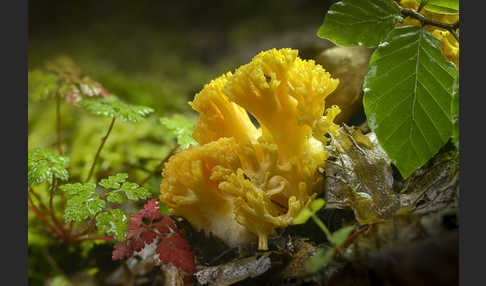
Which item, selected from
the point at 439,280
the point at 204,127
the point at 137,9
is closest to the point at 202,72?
the point at 137,9

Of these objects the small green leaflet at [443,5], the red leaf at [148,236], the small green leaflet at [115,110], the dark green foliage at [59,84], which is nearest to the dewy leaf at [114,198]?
the red leaf at [148,236]

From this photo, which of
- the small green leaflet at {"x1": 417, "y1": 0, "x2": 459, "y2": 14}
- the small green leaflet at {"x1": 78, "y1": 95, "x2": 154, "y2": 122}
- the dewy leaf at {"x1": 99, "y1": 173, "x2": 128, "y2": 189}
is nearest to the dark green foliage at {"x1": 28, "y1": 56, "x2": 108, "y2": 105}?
the small green leaflet at {"x1": 78, "y1": 95, "x2": 154, "y2": 122}

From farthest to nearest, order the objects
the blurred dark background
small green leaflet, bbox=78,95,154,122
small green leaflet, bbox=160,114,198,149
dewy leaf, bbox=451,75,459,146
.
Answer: the blurred dark background < small green leaflet, bbox=160,114,198,149 < small green leaflet, bbox=78,95,154,122 < dewy leaf, bbox=451,75,459,146

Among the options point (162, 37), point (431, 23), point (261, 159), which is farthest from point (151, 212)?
point (162, 37)

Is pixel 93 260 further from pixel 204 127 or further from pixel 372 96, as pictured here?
pixel 372 96

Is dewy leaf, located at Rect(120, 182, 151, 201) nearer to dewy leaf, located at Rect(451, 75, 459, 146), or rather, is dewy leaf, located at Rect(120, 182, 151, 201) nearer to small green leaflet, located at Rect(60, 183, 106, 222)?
small green leaflet, located at Rect(60, 183, 106, 222)

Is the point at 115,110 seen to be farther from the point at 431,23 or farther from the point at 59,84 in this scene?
the point at 431,23

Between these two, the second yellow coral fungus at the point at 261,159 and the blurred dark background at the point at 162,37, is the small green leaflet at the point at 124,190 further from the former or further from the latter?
the blurred dark background at the point at 162,37
